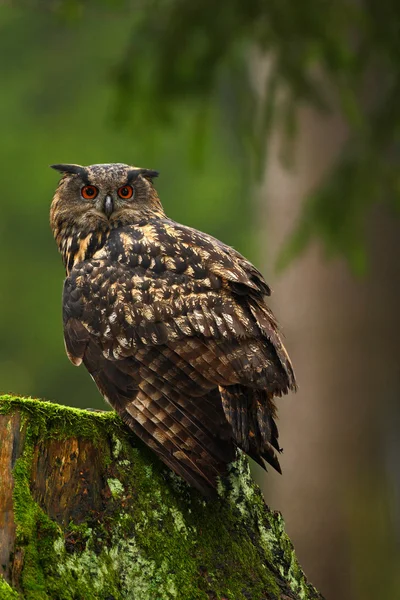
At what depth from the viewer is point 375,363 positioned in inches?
373

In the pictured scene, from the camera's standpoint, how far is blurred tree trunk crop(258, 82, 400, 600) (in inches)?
347

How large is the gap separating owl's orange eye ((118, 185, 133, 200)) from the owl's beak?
0.31ft

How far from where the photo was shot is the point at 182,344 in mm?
4848

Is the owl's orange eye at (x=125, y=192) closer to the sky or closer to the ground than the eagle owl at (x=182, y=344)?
closer to the sky

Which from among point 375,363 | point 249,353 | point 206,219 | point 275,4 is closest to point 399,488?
point 375,363

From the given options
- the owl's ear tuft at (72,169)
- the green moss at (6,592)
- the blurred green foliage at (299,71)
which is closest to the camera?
the green moss at (6,592)

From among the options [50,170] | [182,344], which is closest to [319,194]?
[182,344]

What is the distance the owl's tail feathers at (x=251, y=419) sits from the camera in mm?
4570

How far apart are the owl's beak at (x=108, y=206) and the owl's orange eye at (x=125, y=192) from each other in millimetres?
94

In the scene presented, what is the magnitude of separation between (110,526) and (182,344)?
3.09 feet

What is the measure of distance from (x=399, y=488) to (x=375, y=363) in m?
2.17

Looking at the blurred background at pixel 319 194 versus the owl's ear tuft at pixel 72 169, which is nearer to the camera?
the owl's ear tuft at pixel 72 169

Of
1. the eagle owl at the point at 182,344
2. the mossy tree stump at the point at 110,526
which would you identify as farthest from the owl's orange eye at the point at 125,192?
the mossy tree stump at the point at 110,526

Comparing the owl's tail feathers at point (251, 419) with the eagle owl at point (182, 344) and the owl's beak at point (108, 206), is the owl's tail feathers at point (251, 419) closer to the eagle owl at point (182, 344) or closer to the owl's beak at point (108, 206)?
the eagle owl at point (182, 344)
